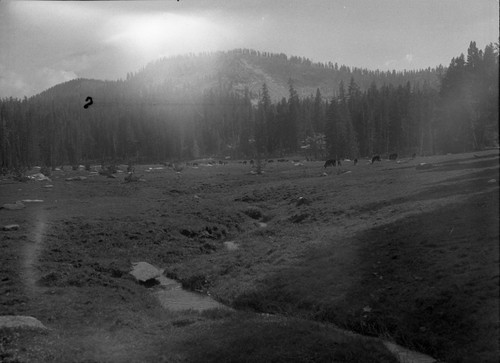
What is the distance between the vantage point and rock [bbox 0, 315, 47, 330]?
15.6 m

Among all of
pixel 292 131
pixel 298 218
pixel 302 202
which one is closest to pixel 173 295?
pixel 298 218

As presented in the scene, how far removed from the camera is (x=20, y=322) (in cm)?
1600

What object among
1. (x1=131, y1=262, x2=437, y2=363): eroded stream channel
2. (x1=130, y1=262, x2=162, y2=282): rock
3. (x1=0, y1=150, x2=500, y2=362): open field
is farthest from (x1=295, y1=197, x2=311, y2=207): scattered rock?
(x1=130, y1=262, x2=162, y2=282): rock

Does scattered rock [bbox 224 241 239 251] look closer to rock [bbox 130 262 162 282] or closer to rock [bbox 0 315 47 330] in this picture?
rock [bbox 130 262 162 282]

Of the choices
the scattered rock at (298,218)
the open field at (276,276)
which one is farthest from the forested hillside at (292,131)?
the open field at (276,276)

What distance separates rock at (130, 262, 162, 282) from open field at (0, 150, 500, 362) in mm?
628

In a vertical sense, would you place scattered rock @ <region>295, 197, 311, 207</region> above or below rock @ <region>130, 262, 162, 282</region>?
above

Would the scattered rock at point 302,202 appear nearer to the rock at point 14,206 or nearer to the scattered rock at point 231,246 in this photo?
the scattered rock at point 231,246

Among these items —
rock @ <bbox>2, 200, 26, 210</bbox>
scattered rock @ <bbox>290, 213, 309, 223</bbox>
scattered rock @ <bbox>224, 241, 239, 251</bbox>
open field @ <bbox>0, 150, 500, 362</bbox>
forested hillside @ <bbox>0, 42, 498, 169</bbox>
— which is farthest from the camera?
forested hillside @ <bbox>0, 42, 498, 169</bbox>

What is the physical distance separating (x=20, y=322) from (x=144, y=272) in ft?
36.8

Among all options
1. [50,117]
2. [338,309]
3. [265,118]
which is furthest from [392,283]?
[50,117]

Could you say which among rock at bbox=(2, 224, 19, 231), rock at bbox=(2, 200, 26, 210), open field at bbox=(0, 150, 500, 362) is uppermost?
rock at bbox=(2, 200, 26, 210)

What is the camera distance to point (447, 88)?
82625 mm

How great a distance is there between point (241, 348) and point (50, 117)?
194428 millimetres
